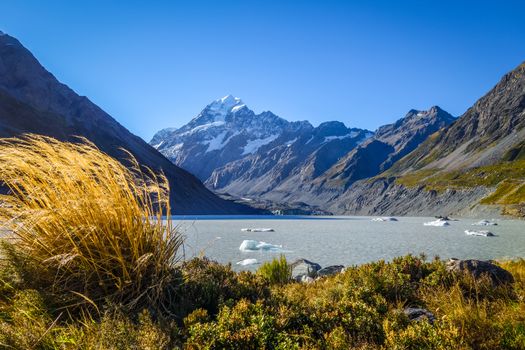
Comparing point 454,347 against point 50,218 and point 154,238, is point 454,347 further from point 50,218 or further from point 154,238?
point 50,218

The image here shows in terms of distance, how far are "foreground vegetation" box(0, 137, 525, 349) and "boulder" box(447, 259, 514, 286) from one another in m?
2.08

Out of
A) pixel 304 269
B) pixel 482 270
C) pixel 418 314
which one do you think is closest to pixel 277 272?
pixel 482 270

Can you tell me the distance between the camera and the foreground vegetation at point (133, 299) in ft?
15.5

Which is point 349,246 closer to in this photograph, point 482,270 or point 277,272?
point 277,272

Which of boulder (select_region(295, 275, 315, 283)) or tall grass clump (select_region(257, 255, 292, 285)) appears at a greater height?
tall grass clump (select_region(257, 255, 292, 285))

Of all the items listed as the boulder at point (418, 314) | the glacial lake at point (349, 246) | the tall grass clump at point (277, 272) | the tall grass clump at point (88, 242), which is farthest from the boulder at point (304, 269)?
the tall grass clump at point (88, 242)

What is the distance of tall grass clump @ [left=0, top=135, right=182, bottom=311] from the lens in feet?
18.5

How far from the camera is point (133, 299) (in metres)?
5.71

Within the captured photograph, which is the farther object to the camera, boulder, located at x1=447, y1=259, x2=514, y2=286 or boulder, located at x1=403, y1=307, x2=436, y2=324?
boulder, located at x1=447, y1=259, x2=514, y2=286

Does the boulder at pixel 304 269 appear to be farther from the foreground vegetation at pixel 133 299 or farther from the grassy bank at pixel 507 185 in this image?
the grassy bank at pixel 507 185

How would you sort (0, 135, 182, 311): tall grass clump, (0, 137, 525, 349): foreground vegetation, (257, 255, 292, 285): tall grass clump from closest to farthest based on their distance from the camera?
(0, 137, 525, 349): foreground vegetation, (0, 135, 182, 311): tall grass clump, (257, 255, 292, 285): tall grass clump

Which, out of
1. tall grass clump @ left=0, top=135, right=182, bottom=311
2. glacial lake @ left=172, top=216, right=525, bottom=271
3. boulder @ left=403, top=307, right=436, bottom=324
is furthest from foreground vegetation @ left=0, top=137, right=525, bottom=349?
glacial lake @ left=172, top=216, right=525, bottom=271

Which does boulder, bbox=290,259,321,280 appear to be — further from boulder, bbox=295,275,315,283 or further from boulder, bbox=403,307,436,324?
boulder, bbox=403,307,436,324

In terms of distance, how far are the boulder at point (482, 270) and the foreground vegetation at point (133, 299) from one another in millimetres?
2081
